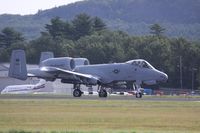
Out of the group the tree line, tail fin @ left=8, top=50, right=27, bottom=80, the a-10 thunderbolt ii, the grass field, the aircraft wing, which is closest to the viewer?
the grass field

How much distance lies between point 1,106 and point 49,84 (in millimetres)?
68539

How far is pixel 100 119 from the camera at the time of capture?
4309 cm

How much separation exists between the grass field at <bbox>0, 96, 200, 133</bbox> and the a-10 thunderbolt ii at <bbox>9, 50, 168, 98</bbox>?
910 inches

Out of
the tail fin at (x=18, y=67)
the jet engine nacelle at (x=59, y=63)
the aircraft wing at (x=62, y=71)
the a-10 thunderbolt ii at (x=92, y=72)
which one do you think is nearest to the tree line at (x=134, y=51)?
the jet engine nacelle at (x=59, y=63)

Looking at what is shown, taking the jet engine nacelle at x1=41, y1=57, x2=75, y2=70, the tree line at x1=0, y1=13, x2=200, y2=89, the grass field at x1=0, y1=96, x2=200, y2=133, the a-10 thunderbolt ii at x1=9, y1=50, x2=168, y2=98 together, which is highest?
the tree line at x1=0, y1=13, x2=200, y2=89

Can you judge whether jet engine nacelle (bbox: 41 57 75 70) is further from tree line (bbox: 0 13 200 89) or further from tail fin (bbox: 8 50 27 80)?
tree line (bbox: 0 13 200 89)

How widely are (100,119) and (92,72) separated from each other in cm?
3824

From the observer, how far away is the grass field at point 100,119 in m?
37.8

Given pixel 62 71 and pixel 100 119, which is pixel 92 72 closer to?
pixel 62 71

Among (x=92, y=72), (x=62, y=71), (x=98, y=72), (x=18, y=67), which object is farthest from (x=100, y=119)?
(x=18, y=67)

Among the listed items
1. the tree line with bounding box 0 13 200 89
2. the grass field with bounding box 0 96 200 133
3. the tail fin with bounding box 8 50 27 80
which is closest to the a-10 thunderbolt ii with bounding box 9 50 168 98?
the tail fin with bounding box 8 50 27 80

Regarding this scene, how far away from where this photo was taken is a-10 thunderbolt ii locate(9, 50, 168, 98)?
78438 millimetres

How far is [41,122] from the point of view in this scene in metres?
41.2

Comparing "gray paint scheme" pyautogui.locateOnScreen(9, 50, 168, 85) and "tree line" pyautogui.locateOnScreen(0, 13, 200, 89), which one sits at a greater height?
"tree line" pyautogui.locateOnScreen(0, 13, 200, 89)
